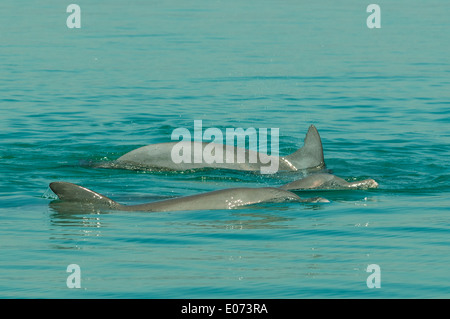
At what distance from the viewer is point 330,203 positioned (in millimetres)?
14312

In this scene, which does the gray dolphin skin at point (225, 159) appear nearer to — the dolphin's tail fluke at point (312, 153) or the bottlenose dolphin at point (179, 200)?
the dolphin's tail fluke at point (312, 153)

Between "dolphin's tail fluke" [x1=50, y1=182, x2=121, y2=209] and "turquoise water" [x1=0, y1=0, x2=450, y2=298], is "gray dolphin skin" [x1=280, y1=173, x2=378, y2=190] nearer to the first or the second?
"turquoise water" [x1=0, y1=0, x2=450, y2=298]

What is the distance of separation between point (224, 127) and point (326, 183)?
8.13 meters

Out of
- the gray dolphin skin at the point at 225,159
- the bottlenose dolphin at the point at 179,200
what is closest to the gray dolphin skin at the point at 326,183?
the bottlenose dolphin at the point at 179,200

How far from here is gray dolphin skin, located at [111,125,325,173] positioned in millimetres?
17797

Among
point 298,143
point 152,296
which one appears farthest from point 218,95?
point 152,296

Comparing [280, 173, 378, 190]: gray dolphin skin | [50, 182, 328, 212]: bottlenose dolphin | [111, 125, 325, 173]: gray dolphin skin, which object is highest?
[111, 125, 325, 173]: gray dolphin skin

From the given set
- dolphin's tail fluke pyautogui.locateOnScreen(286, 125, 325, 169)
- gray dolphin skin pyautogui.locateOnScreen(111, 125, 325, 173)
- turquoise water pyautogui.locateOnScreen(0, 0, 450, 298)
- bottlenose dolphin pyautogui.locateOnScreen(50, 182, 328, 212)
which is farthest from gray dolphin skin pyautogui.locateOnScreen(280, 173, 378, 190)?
dolphin's tail fluke pyautogui.locateOnScreen(286, 125, 325, 169)

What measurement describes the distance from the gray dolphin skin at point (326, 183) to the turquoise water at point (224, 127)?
0.99ft

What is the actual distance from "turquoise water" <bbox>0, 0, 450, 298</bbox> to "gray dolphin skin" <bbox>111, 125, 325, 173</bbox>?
1.55 ft

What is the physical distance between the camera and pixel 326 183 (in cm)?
1562

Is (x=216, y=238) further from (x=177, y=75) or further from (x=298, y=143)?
(x=177, y=75)

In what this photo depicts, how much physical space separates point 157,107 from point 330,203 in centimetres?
1277

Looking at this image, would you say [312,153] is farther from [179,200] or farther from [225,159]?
[179,200]
